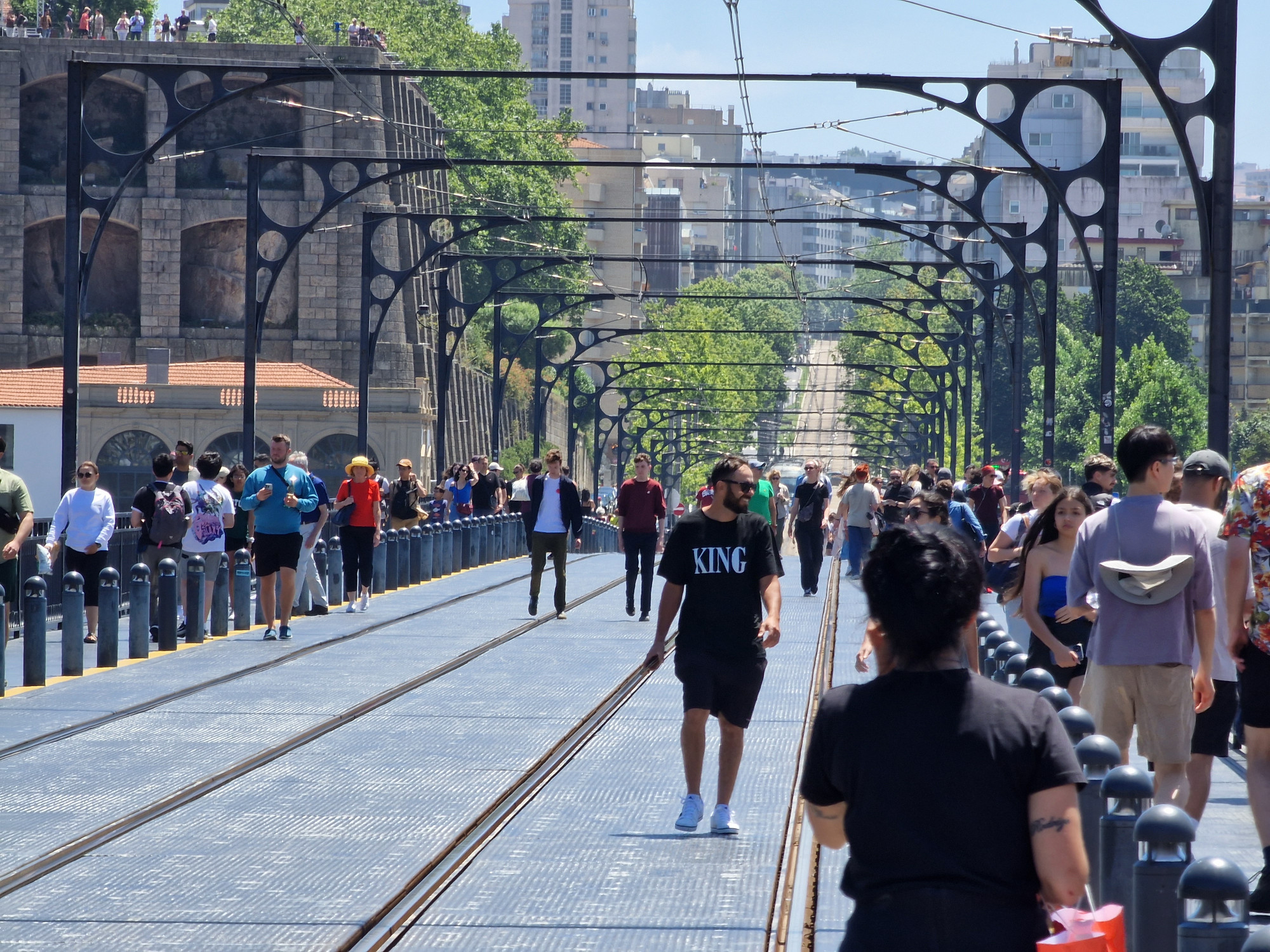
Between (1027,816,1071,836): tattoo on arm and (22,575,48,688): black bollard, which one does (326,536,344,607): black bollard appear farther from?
(1027,816,1071,836): tattoo on arm

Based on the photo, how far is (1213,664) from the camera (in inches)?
303

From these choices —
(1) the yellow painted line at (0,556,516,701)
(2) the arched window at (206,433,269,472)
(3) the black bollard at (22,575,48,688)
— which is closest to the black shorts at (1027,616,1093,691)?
(1) the yellow painted line at (0,556,516,701)

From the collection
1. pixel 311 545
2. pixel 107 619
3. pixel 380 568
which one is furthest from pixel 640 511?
pixel 380 568

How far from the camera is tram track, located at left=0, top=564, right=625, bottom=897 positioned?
7.68 meters

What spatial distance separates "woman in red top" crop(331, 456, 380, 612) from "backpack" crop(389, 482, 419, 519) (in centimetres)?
404

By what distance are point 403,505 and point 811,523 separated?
5605 millimetres

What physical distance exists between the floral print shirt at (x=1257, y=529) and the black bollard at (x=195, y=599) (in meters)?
11.4

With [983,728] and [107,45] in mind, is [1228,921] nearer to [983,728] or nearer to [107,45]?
[983,728]

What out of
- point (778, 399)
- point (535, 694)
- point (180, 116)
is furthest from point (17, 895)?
point (778, 399)

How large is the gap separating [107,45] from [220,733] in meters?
66.1

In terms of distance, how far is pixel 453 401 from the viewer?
7531 cm

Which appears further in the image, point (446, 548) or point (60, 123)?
point (60, 123)

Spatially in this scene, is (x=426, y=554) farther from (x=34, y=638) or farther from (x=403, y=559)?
(x=34, y=638)

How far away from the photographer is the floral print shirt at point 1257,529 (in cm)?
695
